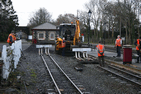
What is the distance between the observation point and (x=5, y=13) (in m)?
55.1

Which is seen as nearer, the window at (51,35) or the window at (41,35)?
A: the window at (41,35)

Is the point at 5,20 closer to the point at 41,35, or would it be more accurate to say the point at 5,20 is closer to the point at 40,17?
the point at 41,35

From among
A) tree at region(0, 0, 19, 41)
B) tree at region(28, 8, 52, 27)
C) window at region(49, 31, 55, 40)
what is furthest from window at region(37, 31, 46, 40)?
tree at region(28, 8, 52, 27)

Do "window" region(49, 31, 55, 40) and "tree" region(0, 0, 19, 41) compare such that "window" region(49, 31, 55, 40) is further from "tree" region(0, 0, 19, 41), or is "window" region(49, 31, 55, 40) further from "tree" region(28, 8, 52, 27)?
"tree" region(28, 8, 52, 27)

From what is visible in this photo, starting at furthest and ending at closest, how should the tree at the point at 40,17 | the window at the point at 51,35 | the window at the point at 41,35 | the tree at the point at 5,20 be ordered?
1. the tree at the point at 40,17
2. the tree at the point at 5,20
3. the window at the point at 51,35
4. the window at the point at 41,35

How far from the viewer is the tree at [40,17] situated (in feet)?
253

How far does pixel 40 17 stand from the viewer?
77875 mm

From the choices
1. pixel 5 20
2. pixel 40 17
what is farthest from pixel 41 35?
pixel 40 17

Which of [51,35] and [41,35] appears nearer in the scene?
[41,35]

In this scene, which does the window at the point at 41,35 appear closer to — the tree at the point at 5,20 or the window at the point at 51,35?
the window at the point at 51,35

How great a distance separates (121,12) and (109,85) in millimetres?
35128

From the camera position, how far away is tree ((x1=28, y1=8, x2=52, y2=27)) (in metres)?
77.1

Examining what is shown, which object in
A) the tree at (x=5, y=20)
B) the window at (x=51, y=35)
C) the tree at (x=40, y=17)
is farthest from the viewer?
the tree at (x=40, y=17)

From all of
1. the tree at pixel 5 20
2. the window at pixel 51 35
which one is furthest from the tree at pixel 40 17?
the window at pixel 51 35
